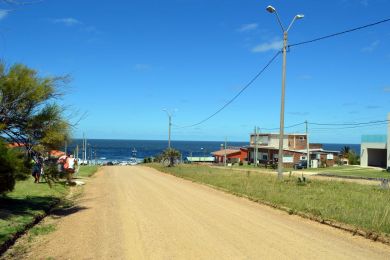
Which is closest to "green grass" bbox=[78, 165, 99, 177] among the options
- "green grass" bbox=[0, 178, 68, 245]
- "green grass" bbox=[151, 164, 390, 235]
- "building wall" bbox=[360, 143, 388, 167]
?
"green grass" bbox=[0, 178, 68, 245]

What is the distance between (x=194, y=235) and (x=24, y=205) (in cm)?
692

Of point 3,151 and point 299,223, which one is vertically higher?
point 3,151

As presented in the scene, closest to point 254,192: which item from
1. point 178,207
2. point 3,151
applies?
point 178,207

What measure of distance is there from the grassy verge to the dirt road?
0.81 meters

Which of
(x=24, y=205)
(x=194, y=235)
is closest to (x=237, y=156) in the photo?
(x=24, y=205)

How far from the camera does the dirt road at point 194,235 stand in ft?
31.0

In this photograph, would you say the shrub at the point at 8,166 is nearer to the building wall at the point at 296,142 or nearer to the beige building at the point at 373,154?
the beige building at the point at 373,154

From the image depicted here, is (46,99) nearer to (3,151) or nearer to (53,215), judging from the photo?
(3,151)

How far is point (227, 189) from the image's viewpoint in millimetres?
23109

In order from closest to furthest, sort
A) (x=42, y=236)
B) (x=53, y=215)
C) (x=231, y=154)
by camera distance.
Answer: (x=42, y=236), (x=53, y=215), (x=231, y=154)

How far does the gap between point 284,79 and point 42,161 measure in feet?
48.2

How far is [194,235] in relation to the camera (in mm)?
11328

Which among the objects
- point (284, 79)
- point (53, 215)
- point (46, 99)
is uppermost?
point (284, 79)

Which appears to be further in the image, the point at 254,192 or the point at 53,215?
the point at 254,192
